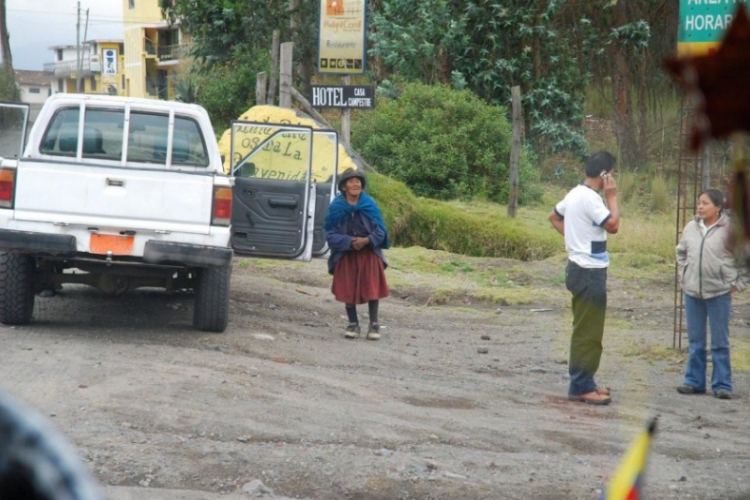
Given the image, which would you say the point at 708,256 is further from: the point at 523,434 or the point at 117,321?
the point at 117,321

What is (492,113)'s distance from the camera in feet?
70.8

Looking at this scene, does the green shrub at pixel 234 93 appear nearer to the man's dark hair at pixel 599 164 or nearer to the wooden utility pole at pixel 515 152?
the wooden utility pole at pixel 515 152

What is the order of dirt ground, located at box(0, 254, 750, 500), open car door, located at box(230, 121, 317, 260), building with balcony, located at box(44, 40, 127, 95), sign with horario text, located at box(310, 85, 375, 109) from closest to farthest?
dirt ground, located at box(0, 254, 750, 500) < open car door, located at box(230, 121, 317, 260) < sign with horario text, located at box(310, 85, 375, 109) < building with balcony, located at box(44, 40, 127, 95)

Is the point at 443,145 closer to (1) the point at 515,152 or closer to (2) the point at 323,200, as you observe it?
(1) the point at 515,152

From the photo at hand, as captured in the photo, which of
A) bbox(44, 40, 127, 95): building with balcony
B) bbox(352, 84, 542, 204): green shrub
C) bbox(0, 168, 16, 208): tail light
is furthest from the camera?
bbox(44, 40, 127, 95): building with balcony

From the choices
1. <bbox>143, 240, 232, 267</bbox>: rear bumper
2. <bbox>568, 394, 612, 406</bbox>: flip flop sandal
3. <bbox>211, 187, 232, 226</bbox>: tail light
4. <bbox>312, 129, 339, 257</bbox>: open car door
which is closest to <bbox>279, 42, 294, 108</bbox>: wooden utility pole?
<bbox>312, 129, 339, 257</bbox>: open car door

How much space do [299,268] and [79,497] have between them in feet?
47.0

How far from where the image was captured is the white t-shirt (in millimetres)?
8172

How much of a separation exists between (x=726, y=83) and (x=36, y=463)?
583 millimetres

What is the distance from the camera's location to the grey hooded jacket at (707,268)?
8.63 m

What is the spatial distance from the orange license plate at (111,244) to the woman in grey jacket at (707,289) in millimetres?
4324

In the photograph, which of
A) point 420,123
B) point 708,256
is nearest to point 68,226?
point 708,256

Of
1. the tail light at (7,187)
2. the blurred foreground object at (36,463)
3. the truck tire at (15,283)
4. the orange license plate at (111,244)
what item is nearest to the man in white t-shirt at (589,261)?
the orange license plate at (111,244)

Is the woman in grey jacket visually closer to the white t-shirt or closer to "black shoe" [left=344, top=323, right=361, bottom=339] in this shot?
the white t-shirt
